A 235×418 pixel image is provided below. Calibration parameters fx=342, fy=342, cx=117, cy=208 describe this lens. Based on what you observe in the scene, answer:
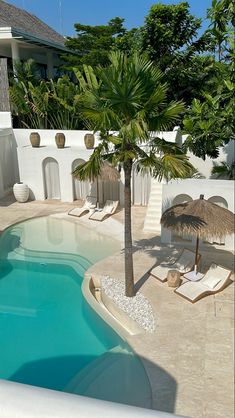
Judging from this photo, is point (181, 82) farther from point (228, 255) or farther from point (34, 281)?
point (34, 281)

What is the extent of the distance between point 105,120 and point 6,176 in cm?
1534

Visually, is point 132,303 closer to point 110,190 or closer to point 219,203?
point 219,203

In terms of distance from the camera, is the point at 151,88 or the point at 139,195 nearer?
the point at 151,88

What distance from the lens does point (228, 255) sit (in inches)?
528

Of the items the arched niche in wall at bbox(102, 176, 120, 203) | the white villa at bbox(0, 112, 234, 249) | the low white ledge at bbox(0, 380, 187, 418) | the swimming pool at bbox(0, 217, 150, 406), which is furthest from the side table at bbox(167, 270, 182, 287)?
the low white ledge at bbox(0, 380, 187, 418)

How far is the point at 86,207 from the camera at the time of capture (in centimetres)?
1925

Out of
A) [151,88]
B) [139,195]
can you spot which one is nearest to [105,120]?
[151,88]

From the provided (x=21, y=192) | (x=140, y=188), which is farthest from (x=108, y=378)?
(x=21, y=192)

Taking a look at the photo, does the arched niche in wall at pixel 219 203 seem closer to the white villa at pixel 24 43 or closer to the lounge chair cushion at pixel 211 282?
the lounge chair cushion at pixel 211 282

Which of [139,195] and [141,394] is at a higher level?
[139,195]

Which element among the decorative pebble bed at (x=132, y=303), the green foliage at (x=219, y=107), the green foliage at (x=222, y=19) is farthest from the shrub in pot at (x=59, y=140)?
the decorative pebble bed at (x=132, y=303)

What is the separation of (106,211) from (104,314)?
8.99m

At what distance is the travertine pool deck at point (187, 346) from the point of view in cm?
716

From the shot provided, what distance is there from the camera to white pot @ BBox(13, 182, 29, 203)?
68.3 feet
